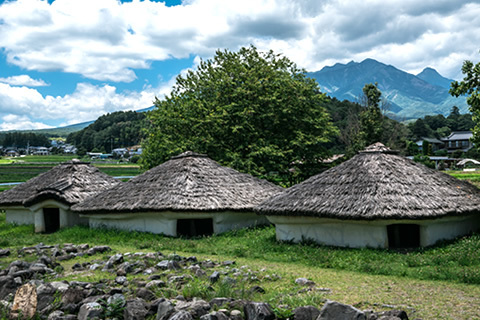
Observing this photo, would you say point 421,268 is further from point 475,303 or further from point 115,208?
point 115,208

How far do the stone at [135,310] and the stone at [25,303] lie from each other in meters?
1.59

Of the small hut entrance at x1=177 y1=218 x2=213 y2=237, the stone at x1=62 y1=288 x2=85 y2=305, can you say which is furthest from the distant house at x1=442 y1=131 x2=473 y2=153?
the stone at x1=62 y1=288 x2=85 y2=305

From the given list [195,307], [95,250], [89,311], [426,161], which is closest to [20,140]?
[426,161]

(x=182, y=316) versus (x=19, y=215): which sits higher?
(x=182, y=316)

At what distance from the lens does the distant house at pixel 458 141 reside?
243ft

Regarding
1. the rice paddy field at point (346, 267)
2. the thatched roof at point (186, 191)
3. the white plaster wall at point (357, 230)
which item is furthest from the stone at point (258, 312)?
the thatched roof at point (186, 191)

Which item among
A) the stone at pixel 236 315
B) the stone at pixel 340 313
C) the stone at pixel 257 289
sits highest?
the stone at pixel 340 313

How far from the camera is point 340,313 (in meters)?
6.16

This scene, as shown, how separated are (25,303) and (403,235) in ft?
36.2

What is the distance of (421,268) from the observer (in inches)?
390

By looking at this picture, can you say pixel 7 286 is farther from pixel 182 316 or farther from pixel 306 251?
pixel 306 251

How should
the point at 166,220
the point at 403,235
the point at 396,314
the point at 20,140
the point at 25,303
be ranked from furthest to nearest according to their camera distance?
the point at 20,140, the point at 166,220, the point at 403,235, the point at 25,303, the point at 396,314

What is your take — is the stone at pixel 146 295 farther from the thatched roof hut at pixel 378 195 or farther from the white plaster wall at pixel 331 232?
the white plaster wall at pixel 331 232

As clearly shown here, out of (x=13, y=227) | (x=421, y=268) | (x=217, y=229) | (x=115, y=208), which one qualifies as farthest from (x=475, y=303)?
(x=13, y=227)
